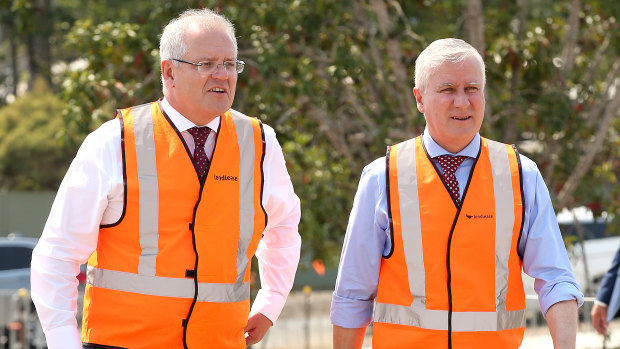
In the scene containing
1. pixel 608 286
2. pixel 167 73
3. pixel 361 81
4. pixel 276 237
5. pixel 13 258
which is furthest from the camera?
pixel 13 258

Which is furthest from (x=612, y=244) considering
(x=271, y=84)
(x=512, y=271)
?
(x=512, y=271)

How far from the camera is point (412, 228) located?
373 cm

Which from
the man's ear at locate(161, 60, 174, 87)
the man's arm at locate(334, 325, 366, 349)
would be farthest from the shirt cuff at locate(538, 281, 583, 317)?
the man's ear at locate(161, 60, 174, 87)

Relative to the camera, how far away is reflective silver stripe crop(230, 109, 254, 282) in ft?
12.6

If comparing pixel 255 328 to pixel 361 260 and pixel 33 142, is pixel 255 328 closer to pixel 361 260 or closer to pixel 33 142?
pixel 361 260

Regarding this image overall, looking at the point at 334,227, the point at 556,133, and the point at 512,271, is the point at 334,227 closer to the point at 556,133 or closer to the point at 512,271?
the point at 556,133

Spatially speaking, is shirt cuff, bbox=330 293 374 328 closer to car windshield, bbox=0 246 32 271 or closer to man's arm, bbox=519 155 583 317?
man's arm, bbox=519 155 583 317

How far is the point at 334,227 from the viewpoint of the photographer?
31.9ft

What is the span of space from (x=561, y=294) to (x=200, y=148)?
1.44 metres

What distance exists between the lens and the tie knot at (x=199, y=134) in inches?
152

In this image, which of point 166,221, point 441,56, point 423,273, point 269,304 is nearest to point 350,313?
point 423,273

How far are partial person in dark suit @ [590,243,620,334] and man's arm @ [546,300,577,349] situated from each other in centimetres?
255

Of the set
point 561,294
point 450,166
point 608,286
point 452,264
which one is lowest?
point 608,286

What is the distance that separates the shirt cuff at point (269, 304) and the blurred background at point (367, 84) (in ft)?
13.2
